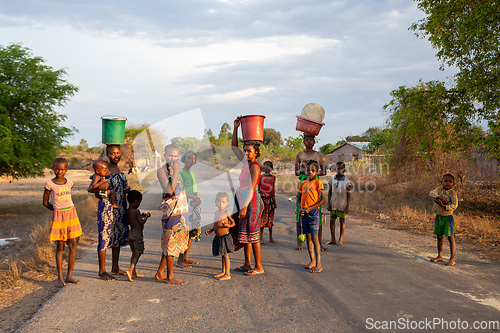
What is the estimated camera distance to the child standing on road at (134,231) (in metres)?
5.31

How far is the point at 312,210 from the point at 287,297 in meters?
1.61

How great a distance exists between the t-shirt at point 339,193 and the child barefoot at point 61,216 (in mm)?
4822

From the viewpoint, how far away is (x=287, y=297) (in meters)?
4.56

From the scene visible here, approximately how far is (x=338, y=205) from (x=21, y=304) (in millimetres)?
5605

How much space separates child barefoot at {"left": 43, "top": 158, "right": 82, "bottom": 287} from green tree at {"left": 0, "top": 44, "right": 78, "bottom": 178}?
10.8 meters

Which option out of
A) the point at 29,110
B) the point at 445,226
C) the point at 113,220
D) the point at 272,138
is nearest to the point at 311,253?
the point at 445,226

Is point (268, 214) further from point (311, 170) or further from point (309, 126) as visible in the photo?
point (309, 126)

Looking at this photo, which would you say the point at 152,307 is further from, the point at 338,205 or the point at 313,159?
the point at 338,205

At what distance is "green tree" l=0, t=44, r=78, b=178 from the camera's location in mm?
14555

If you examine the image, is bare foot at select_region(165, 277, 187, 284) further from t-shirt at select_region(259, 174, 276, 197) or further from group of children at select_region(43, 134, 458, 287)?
t-shirt at select_region(259, 174, 276, 197)

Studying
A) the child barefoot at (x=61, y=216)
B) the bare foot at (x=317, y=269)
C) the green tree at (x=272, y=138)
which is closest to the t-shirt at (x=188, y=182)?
the child barefoot at (x=61, y=216)

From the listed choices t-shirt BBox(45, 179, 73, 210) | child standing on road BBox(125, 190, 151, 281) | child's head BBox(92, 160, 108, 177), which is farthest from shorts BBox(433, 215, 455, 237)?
t-shirt BBox(45, 179, 73, 210)

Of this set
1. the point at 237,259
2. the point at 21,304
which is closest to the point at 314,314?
the point at 237,259

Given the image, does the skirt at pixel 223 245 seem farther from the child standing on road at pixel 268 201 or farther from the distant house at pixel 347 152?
the distant house at pixel 347 152
